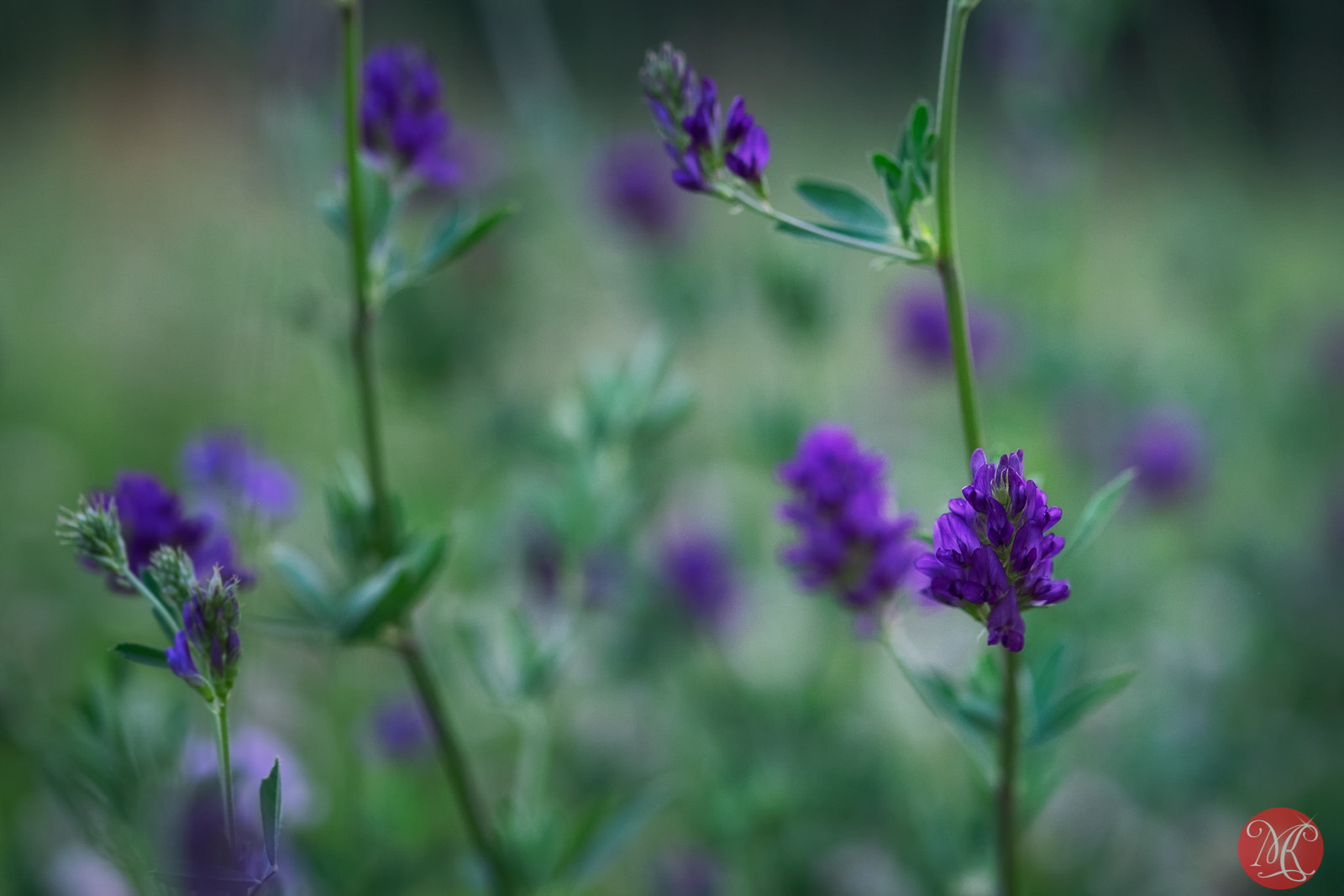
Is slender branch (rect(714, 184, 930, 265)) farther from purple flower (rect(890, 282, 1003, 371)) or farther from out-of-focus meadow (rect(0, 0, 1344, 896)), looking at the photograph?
purple flower (rect(890, 282, 1003, 371))

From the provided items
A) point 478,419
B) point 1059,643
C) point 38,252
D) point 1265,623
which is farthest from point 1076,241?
point 38,252

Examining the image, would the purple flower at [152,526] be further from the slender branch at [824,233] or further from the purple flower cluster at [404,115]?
the slender branch at [824,233]

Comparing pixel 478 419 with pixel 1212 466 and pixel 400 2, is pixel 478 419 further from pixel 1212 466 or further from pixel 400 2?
pixel 400 2

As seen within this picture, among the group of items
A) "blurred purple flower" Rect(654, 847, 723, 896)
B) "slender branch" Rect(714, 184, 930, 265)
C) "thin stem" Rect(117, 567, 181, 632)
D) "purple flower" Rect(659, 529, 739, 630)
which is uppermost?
"slender branch" Rect(714, 184, 930, 265)

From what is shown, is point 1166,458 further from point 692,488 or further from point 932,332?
point 692,488

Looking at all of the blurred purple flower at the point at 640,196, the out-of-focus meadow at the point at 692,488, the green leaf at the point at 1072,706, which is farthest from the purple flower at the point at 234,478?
the blurred purple flower at the point at 640,196

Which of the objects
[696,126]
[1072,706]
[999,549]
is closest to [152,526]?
[696,126]

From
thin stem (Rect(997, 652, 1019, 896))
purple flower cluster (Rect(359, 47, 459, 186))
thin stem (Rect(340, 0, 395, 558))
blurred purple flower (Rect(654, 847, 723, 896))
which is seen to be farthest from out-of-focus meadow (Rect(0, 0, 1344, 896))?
purple flower cluster (Rect(359, 47, 459, 186))
